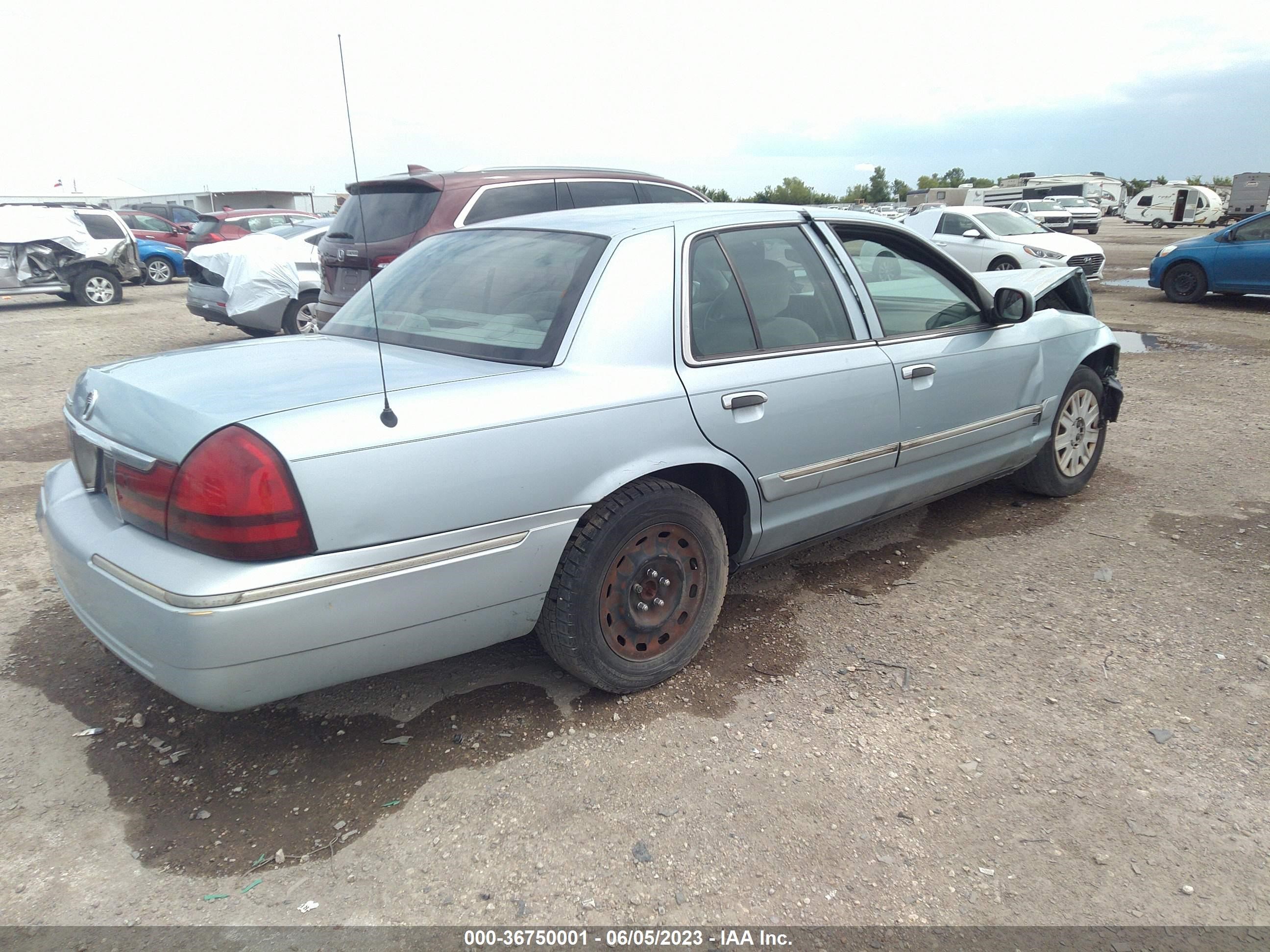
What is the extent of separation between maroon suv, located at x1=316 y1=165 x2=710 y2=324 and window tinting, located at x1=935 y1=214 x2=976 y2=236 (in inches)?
369

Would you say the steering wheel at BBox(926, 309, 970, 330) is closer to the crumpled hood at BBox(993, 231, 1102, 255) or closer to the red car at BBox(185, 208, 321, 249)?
the crumpled hood at BBox(993, 231, 1102, 255)

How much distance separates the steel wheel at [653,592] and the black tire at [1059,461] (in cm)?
257

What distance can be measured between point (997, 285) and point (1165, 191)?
4669 cm

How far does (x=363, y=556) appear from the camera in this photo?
2.31 metres

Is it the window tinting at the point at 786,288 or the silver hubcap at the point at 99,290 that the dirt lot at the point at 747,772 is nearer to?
the window tinting at the point at 786,288

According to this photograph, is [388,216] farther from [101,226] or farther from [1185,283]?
[1185,283]

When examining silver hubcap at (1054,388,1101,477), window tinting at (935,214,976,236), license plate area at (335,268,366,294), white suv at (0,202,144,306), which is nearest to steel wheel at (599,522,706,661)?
silver hubcap at (1054,388,1101,477)

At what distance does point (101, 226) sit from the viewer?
15938 millimetres

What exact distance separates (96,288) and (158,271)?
456cm

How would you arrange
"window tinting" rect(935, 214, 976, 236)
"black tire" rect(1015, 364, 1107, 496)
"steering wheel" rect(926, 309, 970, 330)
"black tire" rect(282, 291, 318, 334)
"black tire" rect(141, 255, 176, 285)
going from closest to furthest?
"steering wheel" rect(926, 309, 970, 330) < "black tire" rect(1015, 364, 1107, 496) < "black tire" rect(282, 291, 318, 334) < "window tinting" rect(935, 214, 976, 236) < "black tire" rect(141, 255, 176, 285)

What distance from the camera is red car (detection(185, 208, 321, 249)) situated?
64.0 ft

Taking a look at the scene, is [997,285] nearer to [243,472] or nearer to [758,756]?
[758,756]

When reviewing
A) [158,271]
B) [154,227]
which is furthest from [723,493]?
[154,227]

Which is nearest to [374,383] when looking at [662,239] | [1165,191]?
[662,239]
